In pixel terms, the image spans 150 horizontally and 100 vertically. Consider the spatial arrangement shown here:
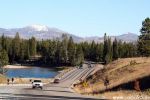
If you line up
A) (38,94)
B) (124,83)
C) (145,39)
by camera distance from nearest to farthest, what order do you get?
(38,94) → (124,83) → (145,39)

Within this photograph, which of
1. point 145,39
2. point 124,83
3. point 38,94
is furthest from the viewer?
point 145,39

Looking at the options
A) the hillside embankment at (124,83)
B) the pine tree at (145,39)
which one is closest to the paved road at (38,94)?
the hillside embankment at (124,83)

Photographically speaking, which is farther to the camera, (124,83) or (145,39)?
(145,39)

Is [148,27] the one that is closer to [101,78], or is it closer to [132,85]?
[101,78]

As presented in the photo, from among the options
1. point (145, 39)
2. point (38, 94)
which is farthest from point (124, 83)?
point (145, 39)

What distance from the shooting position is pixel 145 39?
158 metres

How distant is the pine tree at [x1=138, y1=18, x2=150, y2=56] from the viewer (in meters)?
148

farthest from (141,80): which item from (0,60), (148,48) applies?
(0,60)

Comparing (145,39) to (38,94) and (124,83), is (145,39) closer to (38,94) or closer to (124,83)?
(124,83)

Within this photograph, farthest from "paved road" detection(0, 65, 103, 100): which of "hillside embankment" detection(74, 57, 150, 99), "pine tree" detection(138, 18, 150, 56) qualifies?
"pine tree" detection(138, 18, 150, 56)

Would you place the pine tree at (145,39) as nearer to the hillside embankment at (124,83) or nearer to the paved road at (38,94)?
the hillside embankment at (124,83)

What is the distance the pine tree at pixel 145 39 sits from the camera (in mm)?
148000

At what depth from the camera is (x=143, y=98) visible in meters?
50.0

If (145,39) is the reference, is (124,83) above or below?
below
